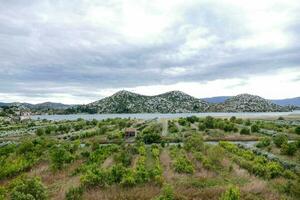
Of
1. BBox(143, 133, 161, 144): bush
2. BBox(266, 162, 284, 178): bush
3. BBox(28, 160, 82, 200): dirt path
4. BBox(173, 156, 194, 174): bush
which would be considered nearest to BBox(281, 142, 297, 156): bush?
BBox(266, 162, 284, 178): bush

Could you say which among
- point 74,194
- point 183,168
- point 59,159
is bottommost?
point 74,194

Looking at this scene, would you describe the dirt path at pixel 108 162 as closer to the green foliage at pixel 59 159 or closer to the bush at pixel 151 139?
the green foliage at pixel 59 159

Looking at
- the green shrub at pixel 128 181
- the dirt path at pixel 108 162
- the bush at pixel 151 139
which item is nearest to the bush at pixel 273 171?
the green shrub at pixel 128 181

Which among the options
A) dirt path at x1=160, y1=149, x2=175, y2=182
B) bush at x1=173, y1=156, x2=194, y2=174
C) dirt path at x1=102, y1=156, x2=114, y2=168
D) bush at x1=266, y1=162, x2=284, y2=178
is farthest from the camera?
dirt path at x1=102, y1=156, x2=114, y2=168

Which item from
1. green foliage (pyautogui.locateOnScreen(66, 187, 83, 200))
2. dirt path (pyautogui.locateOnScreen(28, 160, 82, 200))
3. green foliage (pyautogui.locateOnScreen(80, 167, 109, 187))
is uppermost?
green foliage (pyautogui.locateOnScreen(80, 167, 109, 187))

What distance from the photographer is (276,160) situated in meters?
33.0

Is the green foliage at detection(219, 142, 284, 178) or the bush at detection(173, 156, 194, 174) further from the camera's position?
the bush at detection(173, 156, 194, 174)

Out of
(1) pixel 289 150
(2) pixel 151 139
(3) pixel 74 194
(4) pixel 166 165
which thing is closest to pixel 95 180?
(3) pixel 74 194

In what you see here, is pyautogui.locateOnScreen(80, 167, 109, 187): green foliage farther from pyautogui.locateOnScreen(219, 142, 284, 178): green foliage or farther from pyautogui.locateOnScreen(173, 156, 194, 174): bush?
pyautogui.locateOnScreen(219, 142, 284, 178): green foliage

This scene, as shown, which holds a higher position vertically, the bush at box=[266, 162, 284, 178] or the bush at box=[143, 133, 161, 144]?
the bush at box=[143, 133, 161, 144]

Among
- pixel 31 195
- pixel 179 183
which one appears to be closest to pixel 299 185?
pixel 179 183

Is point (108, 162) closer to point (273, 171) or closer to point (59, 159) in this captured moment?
point (59, 159)

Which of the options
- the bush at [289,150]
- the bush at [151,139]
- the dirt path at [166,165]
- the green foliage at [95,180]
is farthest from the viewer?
the bush at [151,139]

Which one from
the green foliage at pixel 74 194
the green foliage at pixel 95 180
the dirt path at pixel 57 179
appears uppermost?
A: the green foliage at pixel 95 180
